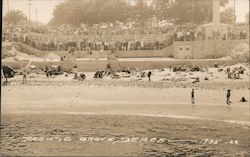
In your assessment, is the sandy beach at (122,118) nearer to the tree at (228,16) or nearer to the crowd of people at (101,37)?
the crowd of people at (101,37)

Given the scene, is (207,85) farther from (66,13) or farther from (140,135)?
(66,13)

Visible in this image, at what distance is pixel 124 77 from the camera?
4.09 metres

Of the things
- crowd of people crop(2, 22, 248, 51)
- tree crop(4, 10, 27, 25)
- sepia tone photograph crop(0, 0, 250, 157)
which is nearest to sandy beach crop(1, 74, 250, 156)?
Answer: sepia tone photograph crop(0, 0, 250, 157)

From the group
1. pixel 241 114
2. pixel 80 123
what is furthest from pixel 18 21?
pixel 241 114

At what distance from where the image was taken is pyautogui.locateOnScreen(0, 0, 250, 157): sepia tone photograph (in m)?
3.77

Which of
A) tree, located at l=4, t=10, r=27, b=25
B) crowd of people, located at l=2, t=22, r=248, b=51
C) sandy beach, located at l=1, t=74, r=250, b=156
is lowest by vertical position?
sandy beach, located at l=1, t=74, r=250, b=156

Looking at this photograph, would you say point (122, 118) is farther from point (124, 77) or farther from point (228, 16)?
point (228, 16)

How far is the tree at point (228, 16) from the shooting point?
12.7 ft

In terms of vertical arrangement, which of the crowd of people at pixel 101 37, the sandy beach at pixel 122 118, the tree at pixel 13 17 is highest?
the tree at pixel 13 17

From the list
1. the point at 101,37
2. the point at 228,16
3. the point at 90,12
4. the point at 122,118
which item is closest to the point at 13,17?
the point at 90,12

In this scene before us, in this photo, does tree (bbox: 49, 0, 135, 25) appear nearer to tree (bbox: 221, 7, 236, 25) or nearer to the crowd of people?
the crowd of people

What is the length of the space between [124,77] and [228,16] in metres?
1.03

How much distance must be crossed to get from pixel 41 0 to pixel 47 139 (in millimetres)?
1221

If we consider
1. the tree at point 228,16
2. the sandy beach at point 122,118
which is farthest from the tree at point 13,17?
the tree at point 228,16
